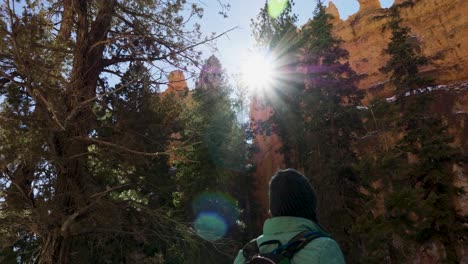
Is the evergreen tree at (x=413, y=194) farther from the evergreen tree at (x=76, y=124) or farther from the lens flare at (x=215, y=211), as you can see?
the lens flare at (x=215, y=211)

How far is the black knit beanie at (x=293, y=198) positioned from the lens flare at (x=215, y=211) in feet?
63.2

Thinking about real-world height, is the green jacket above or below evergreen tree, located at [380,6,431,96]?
below

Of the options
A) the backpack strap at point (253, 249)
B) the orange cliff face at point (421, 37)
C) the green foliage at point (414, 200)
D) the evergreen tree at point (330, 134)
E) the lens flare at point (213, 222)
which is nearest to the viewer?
the backpack strap at point (253, 249)

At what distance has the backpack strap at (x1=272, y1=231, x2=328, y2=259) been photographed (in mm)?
1845

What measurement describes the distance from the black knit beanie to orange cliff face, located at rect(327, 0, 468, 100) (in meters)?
37.3

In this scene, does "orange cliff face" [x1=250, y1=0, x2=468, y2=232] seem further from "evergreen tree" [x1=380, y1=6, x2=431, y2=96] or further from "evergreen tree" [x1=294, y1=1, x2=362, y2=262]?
"evergreen tree" [x1=380, y1=6, x2=431, y2=96]

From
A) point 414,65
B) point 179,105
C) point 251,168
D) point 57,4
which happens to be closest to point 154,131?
point 179,105

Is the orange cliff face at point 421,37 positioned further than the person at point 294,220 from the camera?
Yes

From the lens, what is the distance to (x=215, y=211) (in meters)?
22.5

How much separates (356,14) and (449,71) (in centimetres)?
2022

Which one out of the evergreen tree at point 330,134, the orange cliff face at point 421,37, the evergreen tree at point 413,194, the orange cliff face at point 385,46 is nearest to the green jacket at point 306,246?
the evergreen tree at point 413,194

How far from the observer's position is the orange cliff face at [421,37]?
39125 millimetres

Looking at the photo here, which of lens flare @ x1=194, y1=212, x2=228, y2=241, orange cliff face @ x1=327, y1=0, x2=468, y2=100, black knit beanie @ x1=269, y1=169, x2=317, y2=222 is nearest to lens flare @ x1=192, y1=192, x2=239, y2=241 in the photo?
lens flare @ x1=194, y1=212, x2=228, y2=241

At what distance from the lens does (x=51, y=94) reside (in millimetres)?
5230
